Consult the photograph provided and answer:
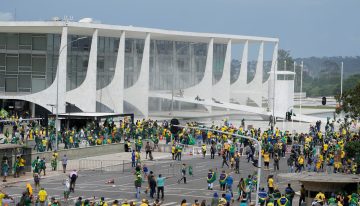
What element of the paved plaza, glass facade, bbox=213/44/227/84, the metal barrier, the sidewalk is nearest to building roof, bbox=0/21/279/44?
glass facade, bbox=213/44/227/84

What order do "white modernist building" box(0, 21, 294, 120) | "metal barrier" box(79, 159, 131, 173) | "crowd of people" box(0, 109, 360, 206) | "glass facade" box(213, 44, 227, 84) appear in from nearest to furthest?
"crowd of people" box(0, 109, 360, 206) < "metal barrier" box(79, 159, 131, 173) < "white modernist building" box(0, 21, 294, 120) < "glass facade" box(213, 44, 227, 84)

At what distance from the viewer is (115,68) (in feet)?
271

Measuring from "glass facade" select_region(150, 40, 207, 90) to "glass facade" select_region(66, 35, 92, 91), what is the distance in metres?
13.3

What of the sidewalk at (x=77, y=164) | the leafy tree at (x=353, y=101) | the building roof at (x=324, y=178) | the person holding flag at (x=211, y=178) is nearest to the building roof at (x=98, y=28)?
the sidewalk at (x=77, y=164)

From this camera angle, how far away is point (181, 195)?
1460 inches

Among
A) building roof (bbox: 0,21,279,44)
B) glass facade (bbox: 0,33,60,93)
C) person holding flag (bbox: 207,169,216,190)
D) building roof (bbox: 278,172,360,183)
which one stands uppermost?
building roof (bbox: 0,21,279,44)

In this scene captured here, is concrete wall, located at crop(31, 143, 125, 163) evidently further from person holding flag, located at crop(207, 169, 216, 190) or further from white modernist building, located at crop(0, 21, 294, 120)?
person holding flag, located at crop(207, 169, 216, 190)

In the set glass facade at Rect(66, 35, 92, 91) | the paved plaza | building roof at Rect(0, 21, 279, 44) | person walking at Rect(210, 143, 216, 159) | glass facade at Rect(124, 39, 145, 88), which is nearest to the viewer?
the paved plaza

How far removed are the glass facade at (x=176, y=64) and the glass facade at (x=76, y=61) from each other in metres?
13.3

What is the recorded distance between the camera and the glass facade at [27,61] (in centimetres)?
7781

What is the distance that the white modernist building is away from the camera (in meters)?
76.0

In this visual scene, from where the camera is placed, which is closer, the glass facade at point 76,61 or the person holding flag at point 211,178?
the person holding flag at point 211,178

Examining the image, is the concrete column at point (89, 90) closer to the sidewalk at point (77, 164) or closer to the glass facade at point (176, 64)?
the glass facade at point (176, 64)

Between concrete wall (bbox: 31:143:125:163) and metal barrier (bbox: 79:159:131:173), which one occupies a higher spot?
concrete wall (bbox: 31:143:125:163)
